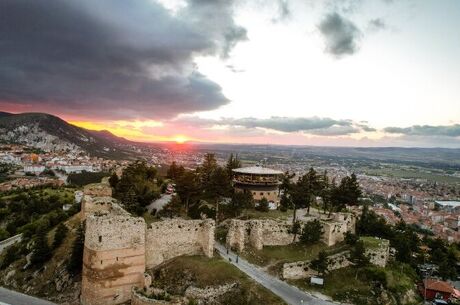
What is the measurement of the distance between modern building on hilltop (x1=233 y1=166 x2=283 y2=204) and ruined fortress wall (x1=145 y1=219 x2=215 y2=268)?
46.7 feet

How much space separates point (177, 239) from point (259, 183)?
16.4m

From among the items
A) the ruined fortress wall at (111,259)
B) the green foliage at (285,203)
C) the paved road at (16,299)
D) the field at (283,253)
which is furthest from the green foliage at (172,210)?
the green foliage at (285,203)

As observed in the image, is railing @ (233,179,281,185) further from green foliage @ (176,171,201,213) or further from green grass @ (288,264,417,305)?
green grass @ (288,264,417,305)

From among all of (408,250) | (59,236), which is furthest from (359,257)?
(59,236)

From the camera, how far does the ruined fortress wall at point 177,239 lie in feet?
82.4

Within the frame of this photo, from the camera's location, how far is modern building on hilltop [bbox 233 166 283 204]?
40719mm

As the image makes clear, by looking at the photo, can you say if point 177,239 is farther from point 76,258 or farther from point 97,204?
point 97,204

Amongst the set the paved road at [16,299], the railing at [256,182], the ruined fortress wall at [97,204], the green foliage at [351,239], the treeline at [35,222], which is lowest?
the paved road at [16,299]

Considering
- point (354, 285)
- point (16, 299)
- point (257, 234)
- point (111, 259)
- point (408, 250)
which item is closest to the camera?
point (111, 259)

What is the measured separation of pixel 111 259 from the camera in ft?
74.2

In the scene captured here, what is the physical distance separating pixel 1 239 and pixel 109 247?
3423 centimetres

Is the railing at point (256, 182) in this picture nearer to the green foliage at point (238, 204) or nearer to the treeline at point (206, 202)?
the treeline at point (206, 202)

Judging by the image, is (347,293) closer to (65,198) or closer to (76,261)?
(76,261)

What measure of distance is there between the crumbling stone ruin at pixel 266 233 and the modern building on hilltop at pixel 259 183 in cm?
968
